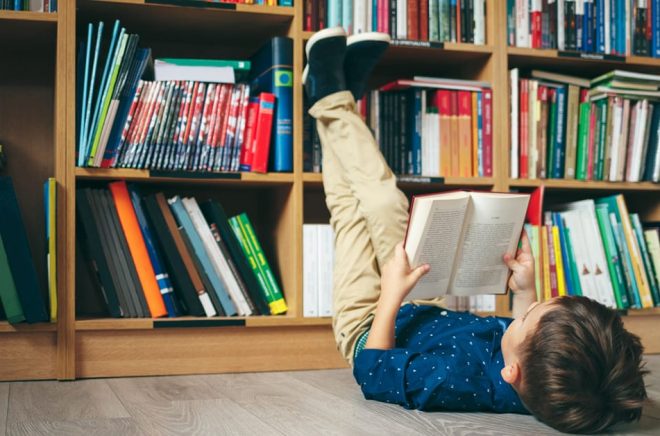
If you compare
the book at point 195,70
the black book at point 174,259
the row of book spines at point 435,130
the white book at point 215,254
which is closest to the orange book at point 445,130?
the row of book spines at point 435,130

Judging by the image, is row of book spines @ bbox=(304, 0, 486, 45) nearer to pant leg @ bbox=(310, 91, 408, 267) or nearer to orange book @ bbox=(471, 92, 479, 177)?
orange book @ bbox=(471, 92, 479, 177)

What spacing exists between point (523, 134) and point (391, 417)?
1170 mm

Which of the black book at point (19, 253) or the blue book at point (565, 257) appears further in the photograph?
the blue book at point (565, 257)

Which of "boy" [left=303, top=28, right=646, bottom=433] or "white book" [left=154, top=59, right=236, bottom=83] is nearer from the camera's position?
"boy" [left=303, top=28, right=646, bottom=433]

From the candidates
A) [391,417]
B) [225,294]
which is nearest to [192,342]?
[225,294]

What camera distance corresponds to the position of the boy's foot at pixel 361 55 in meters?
1.98

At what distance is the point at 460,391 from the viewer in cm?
136

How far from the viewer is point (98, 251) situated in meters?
1.92

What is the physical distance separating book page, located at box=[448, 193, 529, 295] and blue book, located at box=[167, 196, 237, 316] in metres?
0.64

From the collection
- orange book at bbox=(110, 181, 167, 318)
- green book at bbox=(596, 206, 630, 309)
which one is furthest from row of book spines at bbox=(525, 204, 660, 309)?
orange book at bbox=(110, 181, 167, 318)

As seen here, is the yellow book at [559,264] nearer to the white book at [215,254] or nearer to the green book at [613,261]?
the green book at [613,261]

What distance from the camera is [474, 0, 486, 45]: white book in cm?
223

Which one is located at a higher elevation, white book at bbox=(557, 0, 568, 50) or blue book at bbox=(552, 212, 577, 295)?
white book at bbox=(557, 0, 568, 50)

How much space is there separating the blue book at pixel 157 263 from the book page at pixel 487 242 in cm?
74
